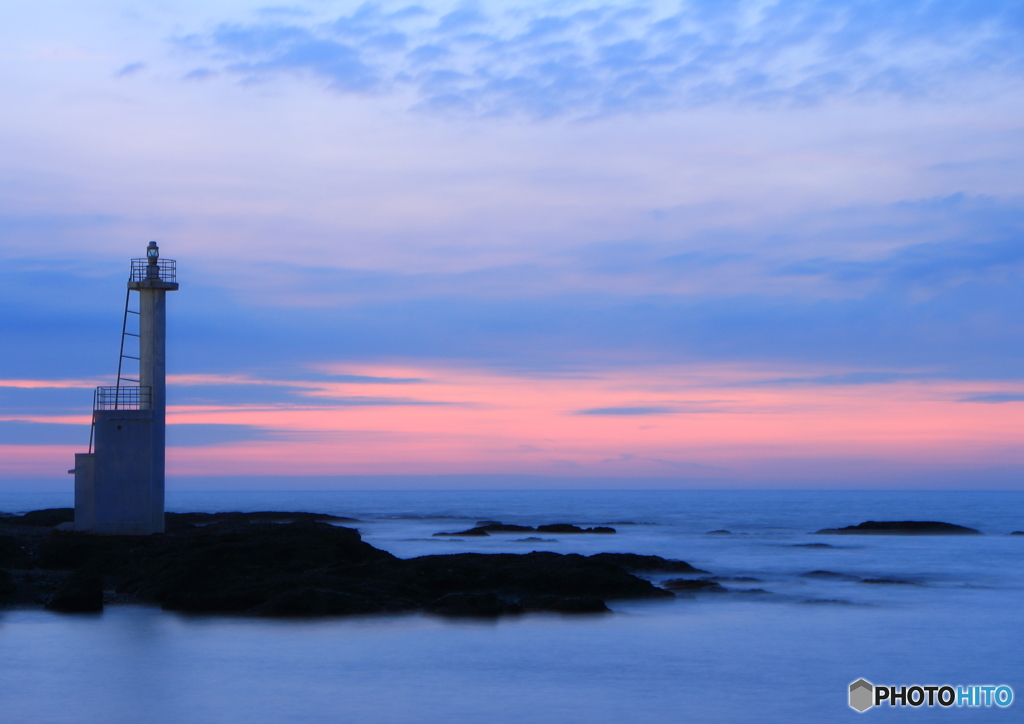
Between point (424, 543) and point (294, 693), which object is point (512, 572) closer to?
point (294, 693)

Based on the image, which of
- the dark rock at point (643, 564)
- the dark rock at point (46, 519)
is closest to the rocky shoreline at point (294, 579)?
the dark rock at point (643, 564)

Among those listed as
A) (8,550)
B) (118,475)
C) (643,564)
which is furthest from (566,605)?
(118,475)

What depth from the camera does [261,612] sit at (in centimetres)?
1741

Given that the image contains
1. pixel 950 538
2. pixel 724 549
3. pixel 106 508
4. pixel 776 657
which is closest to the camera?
pixel 776 657

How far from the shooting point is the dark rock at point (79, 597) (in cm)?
1733

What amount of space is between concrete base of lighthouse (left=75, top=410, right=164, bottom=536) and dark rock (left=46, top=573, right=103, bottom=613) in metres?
8.19

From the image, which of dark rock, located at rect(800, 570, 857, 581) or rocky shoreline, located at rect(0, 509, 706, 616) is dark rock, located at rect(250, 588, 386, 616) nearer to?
rocky shoreline, located at rect(0, 509, 706, 616)

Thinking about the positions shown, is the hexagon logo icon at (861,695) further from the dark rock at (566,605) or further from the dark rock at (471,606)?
the dark rock at (471,606)

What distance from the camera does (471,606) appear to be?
1797 cm

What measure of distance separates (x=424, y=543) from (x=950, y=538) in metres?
25.8

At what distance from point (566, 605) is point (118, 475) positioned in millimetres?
13184

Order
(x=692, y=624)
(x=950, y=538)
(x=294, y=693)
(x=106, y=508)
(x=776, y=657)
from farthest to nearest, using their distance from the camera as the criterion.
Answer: (x=950, y=538) → (x=106, y=508) → (x=692, y=624) → (x=776, y=657) → (x=294, y=693)

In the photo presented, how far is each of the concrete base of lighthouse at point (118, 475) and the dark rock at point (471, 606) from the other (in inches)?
432

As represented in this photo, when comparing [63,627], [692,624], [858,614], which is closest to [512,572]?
[692,624]
